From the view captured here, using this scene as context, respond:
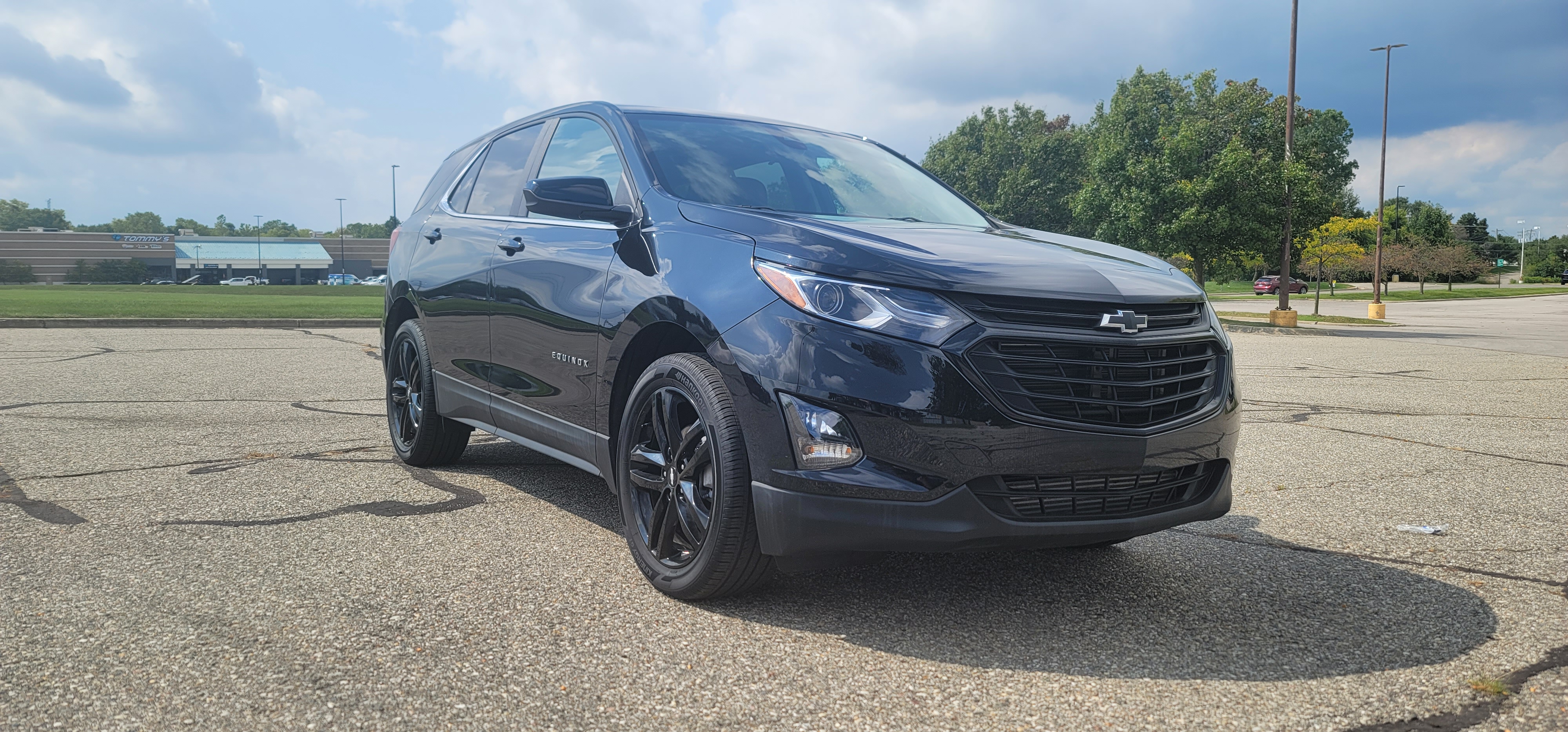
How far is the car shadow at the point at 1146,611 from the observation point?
2.97 metres

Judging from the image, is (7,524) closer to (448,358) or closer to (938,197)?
(448,358)

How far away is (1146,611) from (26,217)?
8963 inches

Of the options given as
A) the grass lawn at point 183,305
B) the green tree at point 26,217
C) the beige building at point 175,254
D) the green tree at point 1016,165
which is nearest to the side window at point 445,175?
the grass lawn at point 183,305

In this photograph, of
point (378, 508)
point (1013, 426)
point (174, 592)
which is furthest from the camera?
point (378, 508)

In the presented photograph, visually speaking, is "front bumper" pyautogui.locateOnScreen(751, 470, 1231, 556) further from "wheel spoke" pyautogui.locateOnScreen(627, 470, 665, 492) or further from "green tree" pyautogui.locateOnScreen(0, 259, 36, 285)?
"green tree" pyautogui.locateOnScreen(0, 259, 36, 285)

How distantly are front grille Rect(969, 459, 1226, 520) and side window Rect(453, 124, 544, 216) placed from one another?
2778mm

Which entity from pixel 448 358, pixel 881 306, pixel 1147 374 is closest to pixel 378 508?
pixel 448 358

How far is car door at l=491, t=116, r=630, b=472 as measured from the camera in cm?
395

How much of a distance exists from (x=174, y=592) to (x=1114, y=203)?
2944cm

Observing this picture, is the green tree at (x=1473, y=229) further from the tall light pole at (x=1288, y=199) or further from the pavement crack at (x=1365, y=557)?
the pavement crack at (x=1365, y=557)

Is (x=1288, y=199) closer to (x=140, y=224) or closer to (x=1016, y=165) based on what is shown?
(x=1016, y=165)

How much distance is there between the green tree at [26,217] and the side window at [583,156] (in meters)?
209

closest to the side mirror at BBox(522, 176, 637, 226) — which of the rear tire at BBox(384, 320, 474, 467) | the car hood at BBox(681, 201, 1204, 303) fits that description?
the car hood at BBox(681, 201, 1204, 303)

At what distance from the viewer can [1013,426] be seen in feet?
9.59
